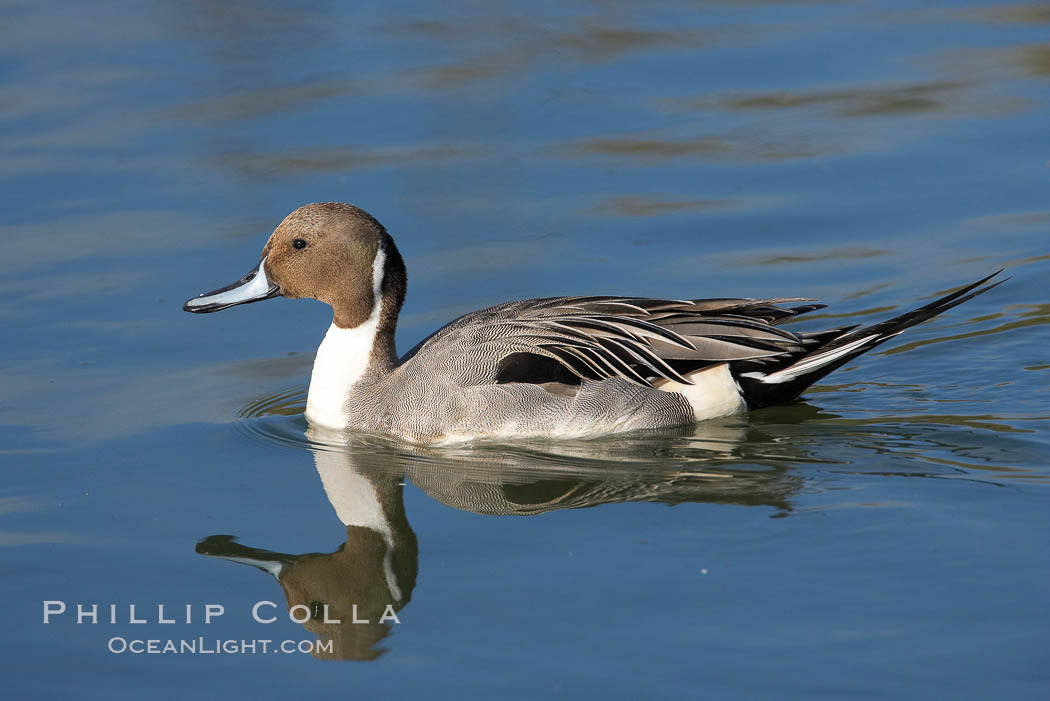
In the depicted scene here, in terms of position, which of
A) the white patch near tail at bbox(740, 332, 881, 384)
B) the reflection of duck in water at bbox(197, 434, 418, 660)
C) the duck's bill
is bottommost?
the reflection of duck in water at bbox(197, 434, 418, 660)

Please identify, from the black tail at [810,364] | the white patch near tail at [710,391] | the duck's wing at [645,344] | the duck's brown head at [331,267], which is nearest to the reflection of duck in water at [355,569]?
the duck's wing at [645,344]

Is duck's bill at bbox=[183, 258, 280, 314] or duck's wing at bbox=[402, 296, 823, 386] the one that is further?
duck's bill at bbox=[183, 258, 280, 314]

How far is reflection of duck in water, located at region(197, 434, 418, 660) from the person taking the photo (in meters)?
4.82

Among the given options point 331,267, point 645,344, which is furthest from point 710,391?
point 331,267

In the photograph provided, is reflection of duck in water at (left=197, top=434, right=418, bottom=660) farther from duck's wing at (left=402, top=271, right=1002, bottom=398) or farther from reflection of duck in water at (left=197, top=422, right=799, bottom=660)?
duck's wing at (left=402, top=271, right=1002, bottom=398)

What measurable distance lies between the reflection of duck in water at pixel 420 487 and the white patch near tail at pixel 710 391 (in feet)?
0.24

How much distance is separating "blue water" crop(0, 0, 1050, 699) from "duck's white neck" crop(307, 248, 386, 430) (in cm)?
16

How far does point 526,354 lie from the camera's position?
21.1 ft

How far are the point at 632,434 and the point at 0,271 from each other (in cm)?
407

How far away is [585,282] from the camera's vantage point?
26.6 feet

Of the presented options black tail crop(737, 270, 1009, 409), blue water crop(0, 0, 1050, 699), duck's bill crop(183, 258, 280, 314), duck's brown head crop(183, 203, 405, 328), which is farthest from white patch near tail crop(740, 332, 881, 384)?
duck's bill crop(183, 258, 280, 314)

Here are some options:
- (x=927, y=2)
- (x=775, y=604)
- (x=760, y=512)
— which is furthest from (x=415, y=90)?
(x=775, y=604)

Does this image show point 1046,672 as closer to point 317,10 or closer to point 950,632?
point 950,632

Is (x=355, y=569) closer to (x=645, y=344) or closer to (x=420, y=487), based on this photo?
(x=420, y=487)
